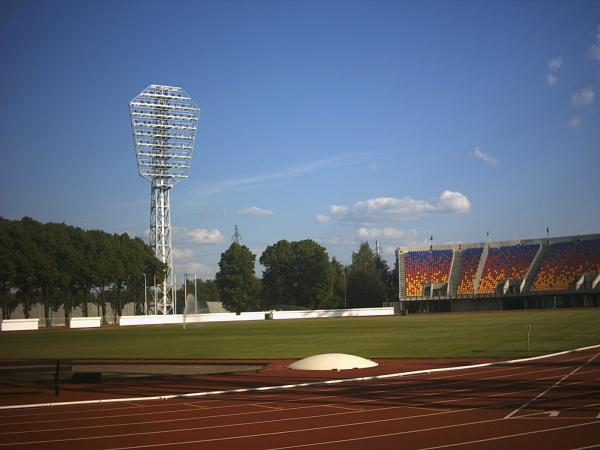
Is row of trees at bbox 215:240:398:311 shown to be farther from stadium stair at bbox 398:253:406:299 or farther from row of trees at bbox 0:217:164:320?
row of trees at bbox 0:217:164:320

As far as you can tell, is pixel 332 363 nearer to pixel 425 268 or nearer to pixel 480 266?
pixel 480 266

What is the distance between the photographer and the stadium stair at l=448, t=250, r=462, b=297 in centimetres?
10837

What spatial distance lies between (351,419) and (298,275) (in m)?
116

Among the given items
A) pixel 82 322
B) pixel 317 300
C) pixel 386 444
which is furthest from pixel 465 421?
pixel 317 300

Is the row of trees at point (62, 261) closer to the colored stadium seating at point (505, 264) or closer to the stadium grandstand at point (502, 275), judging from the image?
the stadium grandstand at point (502, 275)

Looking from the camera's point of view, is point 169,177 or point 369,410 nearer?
point 369,410

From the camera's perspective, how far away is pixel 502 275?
10544 centimetres

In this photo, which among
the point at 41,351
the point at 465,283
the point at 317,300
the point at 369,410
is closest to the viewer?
the point at 369,410

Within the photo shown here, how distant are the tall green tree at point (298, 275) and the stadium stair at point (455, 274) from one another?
78.5 feet

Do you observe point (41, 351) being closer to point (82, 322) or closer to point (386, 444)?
point (386, 444)

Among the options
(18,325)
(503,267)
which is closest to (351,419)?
(18,325)

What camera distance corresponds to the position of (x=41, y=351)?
1492 inches

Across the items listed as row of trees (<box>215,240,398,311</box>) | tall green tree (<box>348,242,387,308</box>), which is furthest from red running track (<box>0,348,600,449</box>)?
tall green tree (<box>348,242,387,308</box>)

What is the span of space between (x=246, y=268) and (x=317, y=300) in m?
15.0
